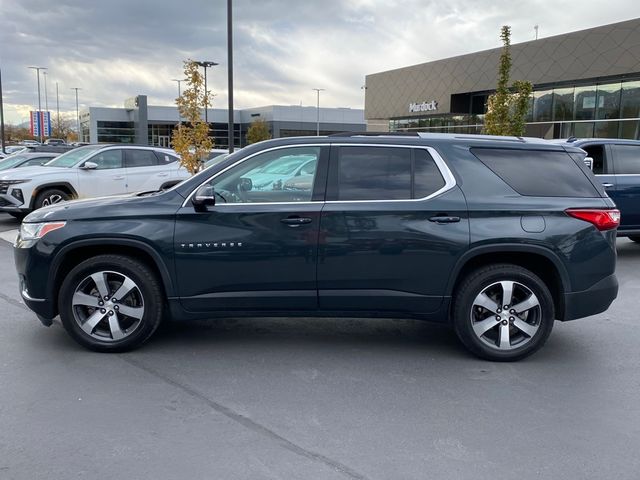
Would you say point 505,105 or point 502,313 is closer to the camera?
point 502,313

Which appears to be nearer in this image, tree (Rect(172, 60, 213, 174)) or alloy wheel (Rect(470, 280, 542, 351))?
alloy wheel (Rect(470, 280, 542, 351))

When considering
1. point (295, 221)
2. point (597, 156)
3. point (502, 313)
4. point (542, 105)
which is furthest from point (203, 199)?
point (542, 105)

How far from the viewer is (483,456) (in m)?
3.43

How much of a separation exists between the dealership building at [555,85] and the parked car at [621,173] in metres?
18.7

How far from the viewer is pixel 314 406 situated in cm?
406

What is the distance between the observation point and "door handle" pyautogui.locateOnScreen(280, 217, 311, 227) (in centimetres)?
479

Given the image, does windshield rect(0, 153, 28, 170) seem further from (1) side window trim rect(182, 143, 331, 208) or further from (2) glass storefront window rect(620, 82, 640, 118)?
(2) glass storefront window rect(620, 82, 640, 118)

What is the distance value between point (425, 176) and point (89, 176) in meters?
10.0

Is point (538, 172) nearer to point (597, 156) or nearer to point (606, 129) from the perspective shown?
point (597, 156)

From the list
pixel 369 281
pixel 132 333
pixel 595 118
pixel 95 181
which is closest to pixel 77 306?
pixel 132 333

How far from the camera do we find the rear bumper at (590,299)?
16.1 ft

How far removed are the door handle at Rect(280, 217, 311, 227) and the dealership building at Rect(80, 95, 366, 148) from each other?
247 feet

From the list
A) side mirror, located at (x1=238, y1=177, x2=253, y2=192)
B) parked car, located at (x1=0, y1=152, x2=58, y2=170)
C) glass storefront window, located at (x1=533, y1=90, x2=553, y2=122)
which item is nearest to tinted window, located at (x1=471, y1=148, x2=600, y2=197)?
side mirror, located at (x1=238, y1=177, x2=253, y2=192)

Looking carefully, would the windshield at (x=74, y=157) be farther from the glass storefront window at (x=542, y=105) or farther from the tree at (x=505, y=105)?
the glass storefront window at (x=542, y=105)
